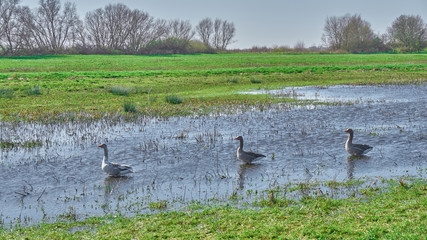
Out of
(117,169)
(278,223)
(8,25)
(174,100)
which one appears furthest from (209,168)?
(8,25)

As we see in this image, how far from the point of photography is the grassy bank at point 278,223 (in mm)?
7812

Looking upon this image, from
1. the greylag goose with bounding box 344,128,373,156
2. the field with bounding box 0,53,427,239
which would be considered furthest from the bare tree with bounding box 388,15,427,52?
the greylag goose with bounding box 344,128,373,156

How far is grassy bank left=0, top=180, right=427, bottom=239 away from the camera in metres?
7.81

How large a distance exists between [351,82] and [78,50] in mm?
64925

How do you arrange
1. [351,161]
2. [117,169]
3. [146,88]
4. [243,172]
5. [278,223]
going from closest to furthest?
1. [278,223]
2. [117,169]
3. [243,172]
4. [351,161]
5. [146,88]

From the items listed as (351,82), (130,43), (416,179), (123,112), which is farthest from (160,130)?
(130,43)

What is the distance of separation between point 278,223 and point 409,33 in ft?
374

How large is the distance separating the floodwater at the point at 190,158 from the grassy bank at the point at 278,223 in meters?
0.80

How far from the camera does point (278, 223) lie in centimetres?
841

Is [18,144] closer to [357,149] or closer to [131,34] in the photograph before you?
[357,149]

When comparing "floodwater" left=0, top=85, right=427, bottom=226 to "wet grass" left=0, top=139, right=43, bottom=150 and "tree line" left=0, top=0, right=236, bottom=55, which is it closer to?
"wet grass" left=0, top=139, right=43, bottom=150

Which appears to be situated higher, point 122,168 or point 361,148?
point 361,148

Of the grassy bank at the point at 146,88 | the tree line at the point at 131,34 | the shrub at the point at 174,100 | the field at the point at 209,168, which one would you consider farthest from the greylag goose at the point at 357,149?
the tree line at the point at 131,34

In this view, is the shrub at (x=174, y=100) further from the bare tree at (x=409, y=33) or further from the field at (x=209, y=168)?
the bare tree at (x=409, y=33)
